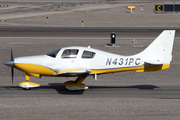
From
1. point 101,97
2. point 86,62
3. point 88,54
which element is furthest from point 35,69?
point 101,97

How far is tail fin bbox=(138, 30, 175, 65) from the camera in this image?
1450 centimetres

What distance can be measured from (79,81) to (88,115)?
3.58 metres

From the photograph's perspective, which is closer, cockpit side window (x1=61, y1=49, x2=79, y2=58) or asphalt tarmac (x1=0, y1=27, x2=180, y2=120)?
asphalt tarmac (x1=0, y1=27, x2=180, y2=120)

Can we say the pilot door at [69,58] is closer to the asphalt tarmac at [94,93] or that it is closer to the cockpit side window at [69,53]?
the cockpit side window at [69,53]

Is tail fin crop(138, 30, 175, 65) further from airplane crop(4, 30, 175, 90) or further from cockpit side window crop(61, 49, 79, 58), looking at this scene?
cockpit side window crop(61, 49, 79, 58)

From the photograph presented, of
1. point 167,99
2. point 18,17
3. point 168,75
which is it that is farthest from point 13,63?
point 18,17

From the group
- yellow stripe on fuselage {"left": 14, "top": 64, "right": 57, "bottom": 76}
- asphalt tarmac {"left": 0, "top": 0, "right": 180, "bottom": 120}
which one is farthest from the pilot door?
asphalt tarmac {"left": 0, "top": 0, "right": 180, "bottom": 120}

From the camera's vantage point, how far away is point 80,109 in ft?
39.5

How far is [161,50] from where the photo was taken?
1455 cm

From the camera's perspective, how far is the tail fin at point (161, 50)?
14.5 meters

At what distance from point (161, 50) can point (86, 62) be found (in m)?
3.83

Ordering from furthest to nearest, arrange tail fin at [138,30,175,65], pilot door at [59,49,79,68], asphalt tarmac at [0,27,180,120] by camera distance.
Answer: tail fin at [138,30,175,65] → pilot door at [59,49,79,68] → asphalt tarmac at [0,27,180,120]

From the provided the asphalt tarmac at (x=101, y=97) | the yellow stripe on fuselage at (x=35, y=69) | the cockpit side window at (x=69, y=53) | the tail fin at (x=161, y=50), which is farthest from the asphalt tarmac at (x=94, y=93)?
the cockpit side window at (x=69, y=53)

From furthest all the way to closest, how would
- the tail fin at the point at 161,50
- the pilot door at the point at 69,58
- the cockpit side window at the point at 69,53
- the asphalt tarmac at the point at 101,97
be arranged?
the tail fin at the point at 161,50, the cockpit side window at the point at 69,53, the pilot door at the point at 69,58, the asphalt tarmac at the point at 101,97
